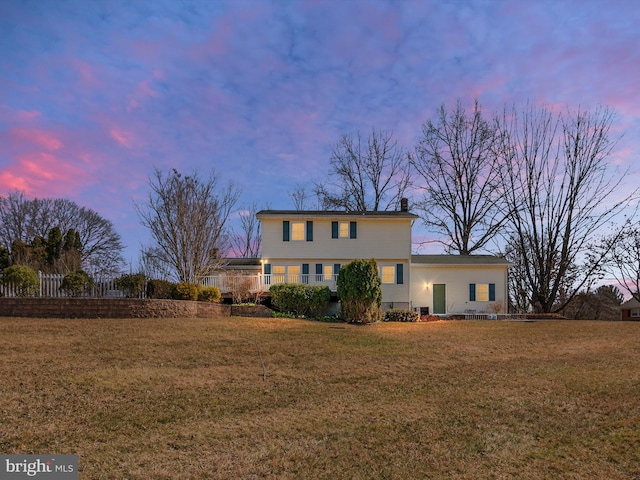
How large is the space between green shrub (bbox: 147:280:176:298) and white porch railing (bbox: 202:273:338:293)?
3564 mm

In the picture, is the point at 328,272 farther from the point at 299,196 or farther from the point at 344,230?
the point at 299,196

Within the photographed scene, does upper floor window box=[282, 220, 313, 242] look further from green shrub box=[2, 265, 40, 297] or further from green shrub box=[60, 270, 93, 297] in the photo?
green shrub box=[2, 265, 40, 297]

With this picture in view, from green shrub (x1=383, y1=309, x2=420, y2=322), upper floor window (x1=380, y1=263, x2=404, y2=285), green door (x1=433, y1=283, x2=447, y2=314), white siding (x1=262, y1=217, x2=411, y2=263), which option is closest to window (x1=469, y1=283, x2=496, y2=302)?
green door (x1=433, y1=283, x2=447, y2=314)

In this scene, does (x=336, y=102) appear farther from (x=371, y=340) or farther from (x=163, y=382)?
(x=163, y=382)

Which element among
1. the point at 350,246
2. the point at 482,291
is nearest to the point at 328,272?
the point at 350,246

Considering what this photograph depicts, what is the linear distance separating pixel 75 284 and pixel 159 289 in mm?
2861

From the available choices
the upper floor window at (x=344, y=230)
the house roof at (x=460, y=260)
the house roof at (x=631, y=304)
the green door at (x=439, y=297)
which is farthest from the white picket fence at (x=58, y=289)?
the house roof at (x=631, y=304)

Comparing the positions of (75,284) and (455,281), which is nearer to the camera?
(75,284)

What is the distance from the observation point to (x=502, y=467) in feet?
17.1

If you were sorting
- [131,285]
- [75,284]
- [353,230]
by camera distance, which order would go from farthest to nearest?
1. [353,230]
2. [131,285]
3. [75,284]

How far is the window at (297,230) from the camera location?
24812 millimetres

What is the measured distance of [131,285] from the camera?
51.1 ft

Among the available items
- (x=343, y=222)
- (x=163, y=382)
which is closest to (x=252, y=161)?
(x=343, y=222)

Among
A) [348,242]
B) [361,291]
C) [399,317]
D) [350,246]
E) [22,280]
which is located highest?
[348,242]
